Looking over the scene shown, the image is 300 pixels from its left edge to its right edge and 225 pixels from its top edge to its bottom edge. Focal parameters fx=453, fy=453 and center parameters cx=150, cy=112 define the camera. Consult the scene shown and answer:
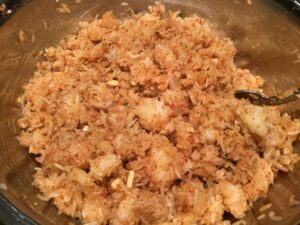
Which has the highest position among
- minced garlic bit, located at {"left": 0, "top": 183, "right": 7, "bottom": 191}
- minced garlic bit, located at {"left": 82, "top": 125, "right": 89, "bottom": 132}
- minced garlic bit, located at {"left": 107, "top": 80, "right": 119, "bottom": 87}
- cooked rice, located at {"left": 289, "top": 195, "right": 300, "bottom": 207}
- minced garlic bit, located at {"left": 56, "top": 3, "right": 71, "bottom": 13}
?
cooked rice, located at {"left": 289, "top": 195, "right": 300, "bottom": 207}

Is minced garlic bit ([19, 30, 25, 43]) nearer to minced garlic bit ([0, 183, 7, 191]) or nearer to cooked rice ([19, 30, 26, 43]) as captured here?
cooked rice ([19, 30, 26, 43])

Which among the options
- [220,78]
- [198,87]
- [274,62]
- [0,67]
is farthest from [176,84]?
[0,67]

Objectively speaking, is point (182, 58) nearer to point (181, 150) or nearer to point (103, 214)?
point (181, 150)

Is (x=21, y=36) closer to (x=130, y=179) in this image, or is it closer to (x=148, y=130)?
(x=148, y=130)

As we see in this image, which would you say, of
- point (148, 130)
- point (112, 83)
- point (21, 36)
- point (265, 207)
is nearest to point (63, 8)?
point (21, 36)

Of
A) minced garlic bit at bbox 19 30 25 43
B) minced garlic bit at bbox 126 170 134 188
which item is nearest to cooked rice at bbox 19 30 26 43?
minced garlic bit at bbox 19 30 25 43
